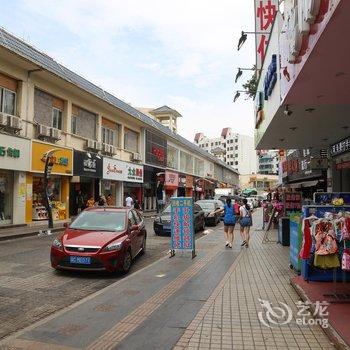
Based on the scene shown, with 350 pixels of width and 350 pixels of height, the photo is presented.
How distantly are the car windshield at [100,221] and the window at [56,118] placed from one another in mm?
14019

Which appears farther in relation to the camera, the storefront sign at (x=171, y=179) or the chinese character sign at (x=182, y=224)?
the storefront sign at (x=171, y=179)

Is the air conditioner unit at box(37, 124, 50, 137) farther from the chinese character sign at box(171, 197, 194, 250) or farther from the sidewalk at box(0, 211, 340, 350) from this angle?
the sidewalk at box(0, 211, 340, 350)

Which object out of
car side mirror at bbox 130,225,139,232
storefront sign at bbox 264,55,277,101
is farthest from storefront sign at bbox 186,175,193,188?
car side mirror at bbox 130,225,139,232

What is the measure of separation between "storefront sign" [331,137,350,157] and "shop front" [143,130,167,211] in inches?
910

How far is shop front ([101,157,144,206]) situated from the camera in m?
30.1

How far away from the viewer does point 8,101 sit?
66.6 feet

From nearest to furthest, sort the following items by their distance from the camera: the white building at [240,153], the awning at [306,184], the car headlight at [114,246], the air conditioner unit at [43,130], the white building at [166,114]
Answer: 1. the car headlight at [114,246]
2. the air conditioner unit at [43,130]
3. the awning at [306,184]
4. the white building at [166,114]
5. the white building at [240,153]

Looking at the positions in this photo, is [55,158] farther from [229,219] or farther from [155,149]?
[155,149]

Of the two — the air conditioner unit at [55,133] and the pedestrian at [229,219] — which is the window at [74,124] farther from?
the pedestrian at [229,219]

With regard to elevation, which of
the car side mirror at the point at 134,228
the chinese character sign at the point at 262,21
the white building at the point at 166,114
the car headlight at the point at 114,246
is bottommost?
the car headlight at the point at 114,246

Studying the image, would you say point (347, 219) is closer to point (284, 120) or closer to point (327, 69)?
point (327, 69)

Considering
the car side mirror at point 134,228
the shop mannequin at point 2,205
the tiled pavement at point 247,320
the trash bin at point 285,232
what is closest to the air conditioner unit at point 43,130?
the shop mannequin at point 2,205

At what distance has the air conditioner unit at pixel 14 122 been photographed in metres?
19.3

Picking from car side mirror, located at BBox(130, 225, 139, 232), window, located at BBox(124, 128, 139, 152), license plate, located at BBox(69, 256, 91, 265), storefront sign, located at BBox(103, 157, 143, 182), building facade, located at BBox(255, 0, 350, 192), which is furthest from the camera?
window, located at BBox(124, 128, 139, 152)
